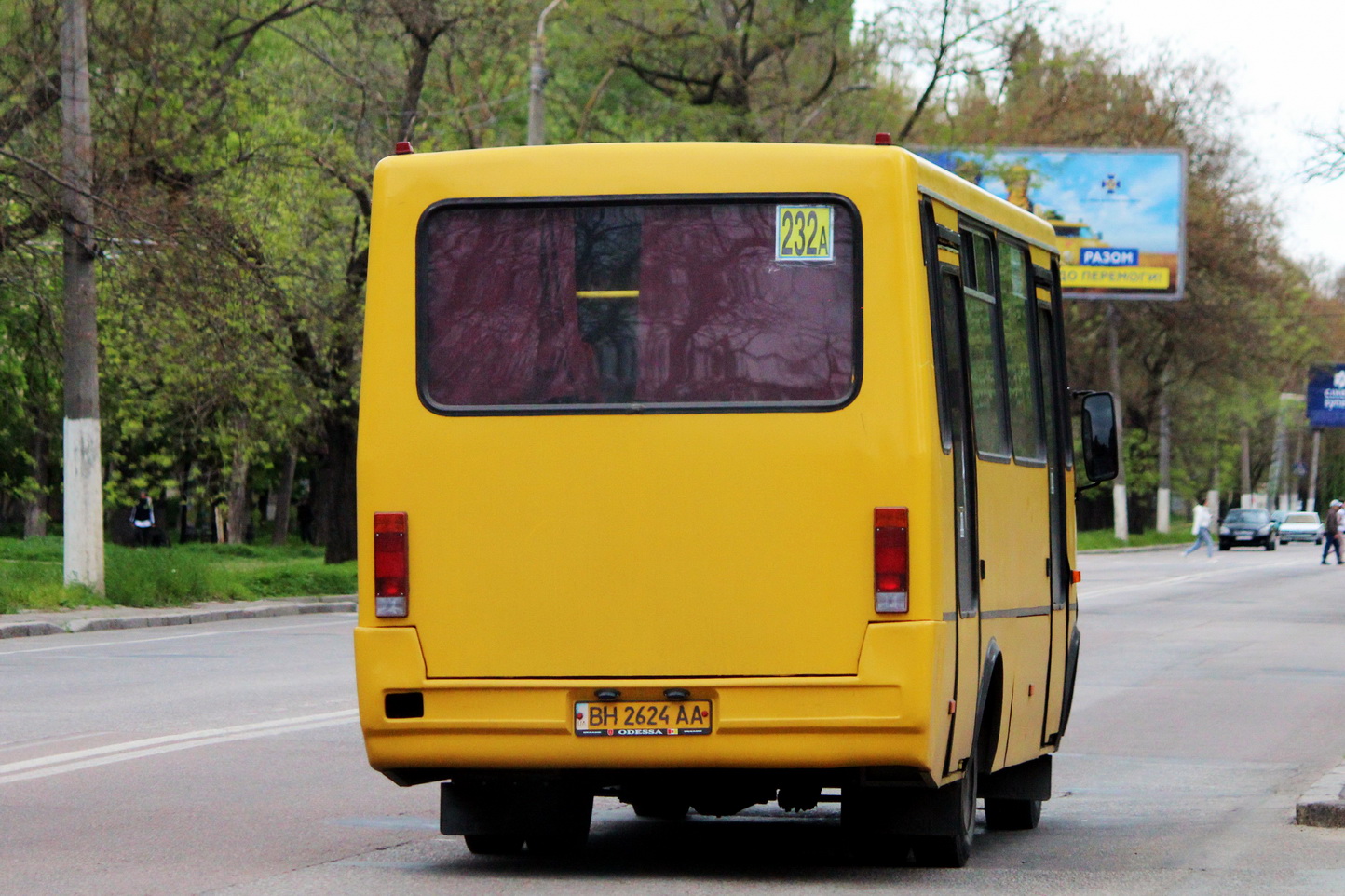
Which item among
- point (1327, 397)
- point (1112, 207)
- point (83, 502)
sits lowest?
point (83, 502)

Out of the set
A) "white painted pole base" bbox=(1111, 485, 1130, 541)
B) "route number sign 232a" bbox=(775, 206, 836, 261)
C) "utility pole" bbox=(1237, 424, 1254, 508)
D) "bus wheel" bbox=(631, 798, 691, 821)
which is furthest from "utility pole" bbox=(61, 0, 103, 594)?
"utility pole" bbox=(1237, 424, 1254, 508)

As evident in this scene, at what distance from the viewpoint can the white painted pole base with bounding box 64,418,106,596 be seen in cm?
2606

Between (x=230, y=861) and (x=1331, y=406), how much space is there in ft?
261

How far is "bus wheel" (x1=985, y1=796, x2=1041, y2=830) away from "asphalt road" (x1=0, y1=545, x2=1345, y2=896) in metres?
0.12

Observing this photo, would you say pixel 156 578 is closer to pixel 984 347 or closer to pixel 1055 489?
pixel 1055 489

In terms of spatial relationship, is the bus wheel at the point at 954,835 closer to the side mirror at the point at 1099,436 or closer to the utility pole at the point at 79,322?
the side mirror at the point at 1099,436

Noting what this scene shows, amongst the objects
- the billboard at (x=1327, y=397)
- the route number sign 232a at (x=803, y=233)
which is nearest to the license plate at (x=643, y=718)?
the route number sign 232a at (x=803, y=233)

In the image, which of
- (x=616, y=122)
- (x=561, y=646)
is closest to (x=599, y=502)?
(x=561, y=646)

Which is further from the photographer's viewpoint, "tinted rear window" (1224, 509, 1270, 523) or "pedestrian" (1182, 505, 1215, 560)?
"tinted rear window" (1224, 509, 1270, 523)

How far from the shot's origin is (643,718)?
7.59m

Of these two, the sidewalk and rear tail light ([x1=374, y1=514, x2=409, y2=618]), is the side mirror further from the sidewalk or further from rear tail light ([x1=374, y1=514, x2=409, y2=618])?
the sidewalk

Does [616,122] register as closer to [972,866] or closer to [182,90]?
[182,90]

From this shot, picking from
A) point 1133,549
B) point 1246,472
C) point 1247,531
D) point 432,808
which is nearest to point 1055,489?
point 432,808

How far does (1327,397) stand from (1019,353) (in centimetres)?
7778
